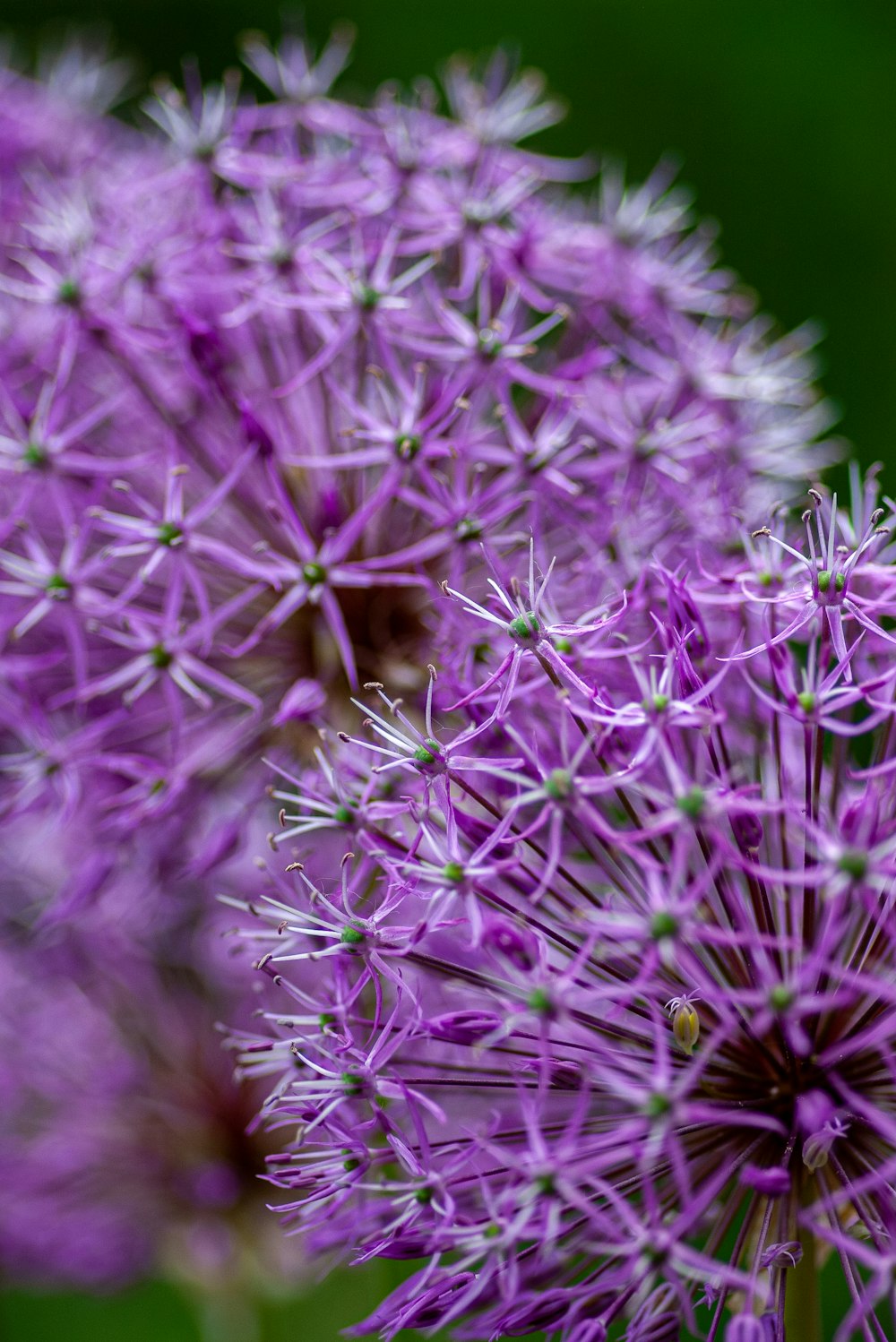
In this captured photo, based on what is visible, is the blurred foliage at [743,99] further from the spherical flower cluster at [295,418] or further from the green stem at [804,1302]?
the green stem at [804,1302]

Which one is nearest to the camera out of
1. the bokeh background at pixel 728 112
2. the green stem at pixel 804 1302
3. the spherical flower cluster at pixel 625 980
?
the spherical flower cluster at pixel 625 980

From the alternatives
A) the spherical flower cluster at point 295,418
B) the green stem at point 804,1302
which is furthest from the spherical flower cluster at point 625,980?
the spherical flower cluster at point 295,418

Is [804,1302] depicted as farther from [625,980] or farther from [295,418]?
[295,418]

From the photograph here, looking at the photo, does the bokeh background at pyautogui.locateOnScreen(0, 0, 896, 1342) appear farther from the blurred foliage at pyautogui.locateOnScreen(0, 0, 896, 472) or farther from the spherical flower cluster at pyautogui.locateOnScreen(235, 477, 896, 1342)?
the spherical flower cluster at pyautogui.locateOnScreen(235, 477, 896, 1342)

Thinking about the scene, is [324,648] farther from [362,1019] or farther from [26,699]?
[362,1019]

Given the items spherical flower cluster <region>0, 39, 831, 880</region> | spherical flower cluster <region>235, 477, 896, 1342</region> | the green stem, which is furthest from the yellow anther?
spherical flower cluster <region>0, 39, 831, 880</region>

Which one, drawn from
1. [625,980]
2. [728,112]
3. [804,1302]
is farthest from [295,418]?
[728,112]

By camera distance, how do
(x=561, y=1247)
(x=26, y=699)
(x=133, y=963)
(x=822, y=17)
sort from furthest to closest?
(x=822, y=17), (x=133, y=963), (x=26, y=699), (x=561, y=1247)

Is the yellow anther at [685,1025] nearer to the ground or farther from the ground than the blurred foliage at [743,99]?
farther from the ground

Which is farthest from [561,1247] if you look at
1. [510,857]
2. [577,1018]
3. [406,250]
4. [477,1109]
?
[406,250]
